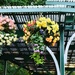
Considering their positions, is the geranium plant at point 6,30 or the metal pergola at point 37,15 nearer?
the geranium plant at point 6,30

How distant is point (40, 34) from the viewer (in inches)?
224

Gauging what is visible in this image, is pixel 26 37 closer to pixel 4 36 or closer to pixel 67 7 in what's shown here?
pixel 4 36

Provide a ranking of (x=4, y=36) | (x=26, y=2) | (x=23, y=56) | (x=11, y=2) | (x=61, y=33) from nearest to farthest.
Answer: (x=4, y=36) → (x=61, y=33) → (x=23, y=56) → (x=11, y=2) → (x=26, y=2)

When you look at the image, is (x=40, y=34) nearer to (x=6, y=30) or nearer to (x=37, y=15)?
(x=6, y=30)

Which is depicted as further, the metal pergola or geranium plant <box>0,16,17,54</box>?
the metal pergola

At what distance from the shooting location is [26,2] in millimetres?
13859

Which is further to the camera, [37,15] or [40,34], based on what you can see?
[37,15]

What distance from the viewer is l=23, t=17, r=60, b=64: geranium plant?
221 inches

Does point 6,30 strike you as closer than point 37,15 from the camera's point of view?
Yes

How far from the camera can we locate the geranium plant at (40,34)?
5.62m

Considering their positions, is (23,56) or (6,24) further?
(23,56)

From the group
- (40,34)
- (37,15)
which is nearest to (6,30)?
(40,34)

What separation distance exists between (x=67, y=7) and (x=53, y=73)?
852 centimetres

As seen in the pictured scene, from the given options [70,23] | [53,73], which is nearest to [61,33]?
[70,23]
